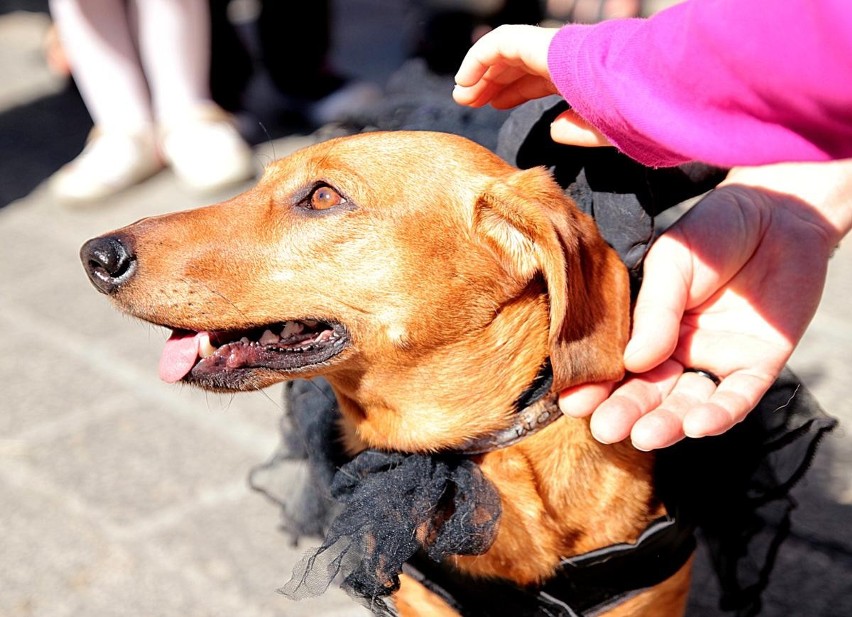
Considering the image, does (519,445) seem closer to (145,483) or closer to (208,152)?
(145,483)

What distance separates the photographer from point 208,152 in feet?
18.1

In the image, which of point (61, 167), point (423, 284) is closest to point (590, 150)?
point (423, 284)

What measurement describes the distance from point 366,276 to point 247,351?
0.32 metres

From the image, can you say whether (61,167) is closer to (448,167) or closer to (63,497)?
(63,497)

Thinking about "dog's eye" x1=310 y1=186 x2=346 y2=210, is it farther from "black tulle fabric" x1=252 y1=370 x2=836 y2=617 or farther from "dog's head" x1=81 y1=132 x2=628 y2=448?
"black tulle fabric" x1=252 y1=370 x2=836 y2=617

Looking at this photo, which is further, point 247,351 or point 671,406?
point 247,351

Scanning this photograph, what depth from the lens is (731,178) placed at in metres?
2.42

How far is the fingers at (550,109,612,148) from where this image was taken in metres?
2.05

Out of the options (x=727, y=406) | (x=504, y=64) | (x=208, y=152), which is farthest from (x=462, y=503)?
(x=208, y=152)

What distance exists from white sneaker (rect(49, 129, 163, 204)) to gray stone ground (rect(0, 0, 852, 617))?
783 mm

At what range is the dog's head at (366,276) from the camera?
6.95 feet

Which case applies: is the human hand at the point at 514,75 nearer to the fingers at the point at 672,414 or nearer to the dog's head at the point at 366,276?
the dog's head at the point at 366,276

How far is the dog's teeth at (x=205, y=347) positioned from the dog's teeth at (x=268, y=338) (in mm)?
110

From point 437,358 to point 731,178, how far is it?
Answer: 2.88 ft
